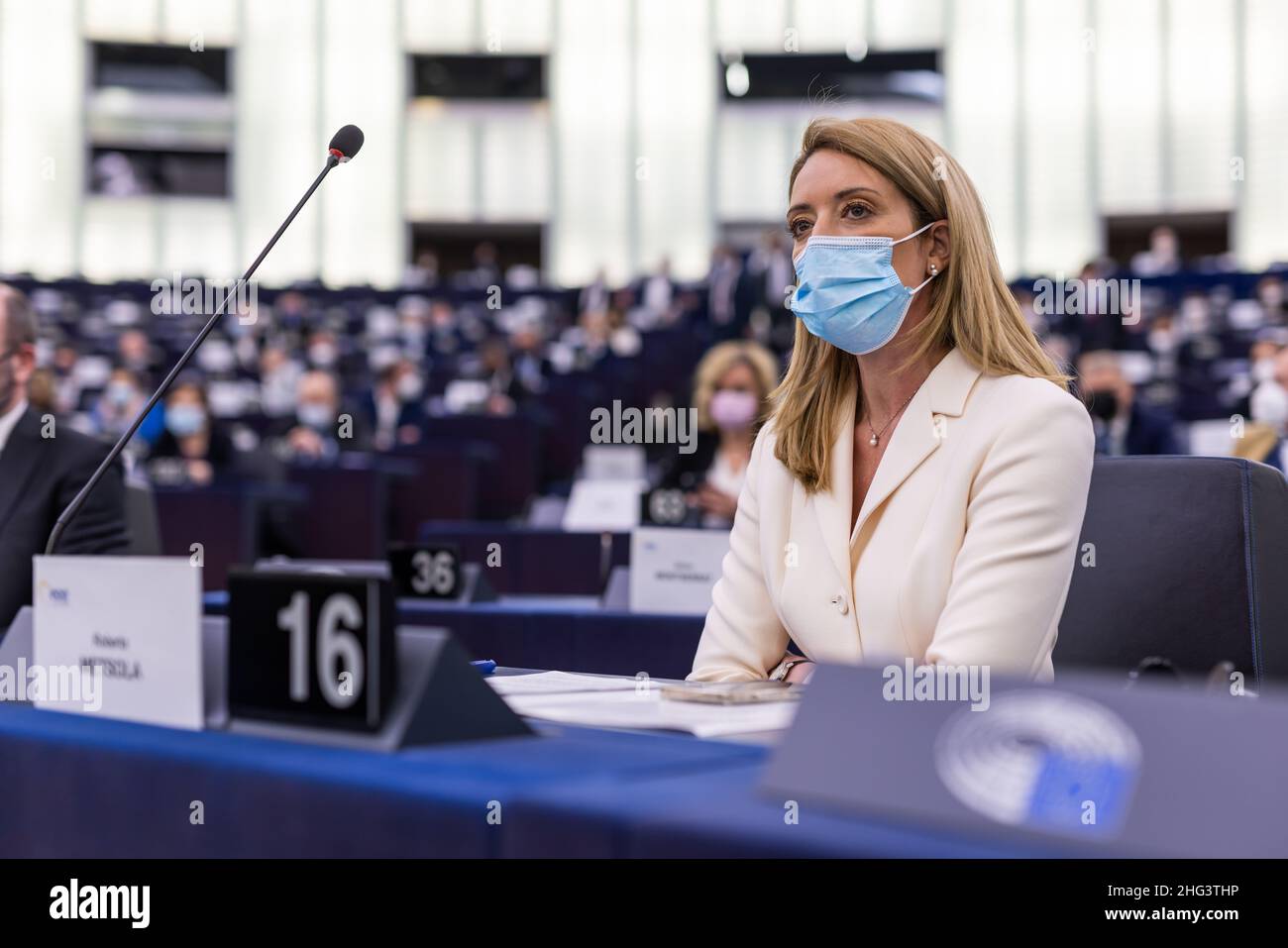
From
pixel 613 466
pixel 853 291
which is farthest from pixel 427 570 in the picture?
pixel 613 466

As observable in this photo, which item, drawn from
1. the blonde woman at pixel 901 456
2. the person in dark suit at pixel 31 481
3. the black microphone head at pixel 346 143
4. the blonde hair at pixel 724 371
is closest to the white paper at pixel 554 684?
the blonde woman at pixel 901 456

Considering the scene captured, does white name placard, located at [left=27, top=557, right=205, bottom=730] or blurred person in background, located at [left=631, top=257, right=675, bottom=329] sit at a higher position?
blurred person in background, located at [left=631, top=257, right=675, bottom=329]

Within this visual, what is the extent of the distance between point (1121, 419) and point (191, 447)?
4.30 meters

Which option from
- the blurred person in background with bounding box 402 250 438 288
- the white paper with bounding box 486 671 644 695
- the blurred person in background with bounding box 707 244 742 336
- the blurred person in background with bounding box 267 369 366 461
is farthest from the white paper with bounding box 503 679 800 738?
the blurred person in background with bounding box 402 250 438 288

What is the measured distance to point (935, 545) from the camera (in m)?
1.55

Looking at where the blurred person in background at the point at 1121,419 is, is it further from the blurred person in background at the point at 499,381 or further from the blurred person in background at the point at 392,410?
the blurred person in background at the point at 392,410

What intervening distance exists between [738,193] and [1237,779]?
16.5 meters

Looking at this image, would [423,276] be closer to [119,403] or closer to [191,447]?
[119,403]

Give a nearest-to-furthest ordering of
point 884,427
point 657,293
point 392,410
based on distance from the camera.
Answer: point 884,427 < point 392,410 < point 657,293

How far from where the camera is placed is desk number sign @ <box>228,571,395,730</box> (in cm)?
96

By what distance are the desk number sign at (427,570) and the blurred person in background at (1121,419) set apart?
3.57 m

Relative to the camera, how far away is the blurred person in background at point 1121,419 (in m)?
6.02

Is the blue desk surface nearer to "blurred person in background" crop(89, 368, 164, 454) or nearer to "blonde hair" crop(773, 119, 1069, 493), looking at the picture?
"blonde hair" crop(773, 119, 1069, 493)

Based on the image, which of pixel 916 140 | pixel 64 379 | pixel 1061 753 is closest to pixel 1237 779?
pixel 1061 753
